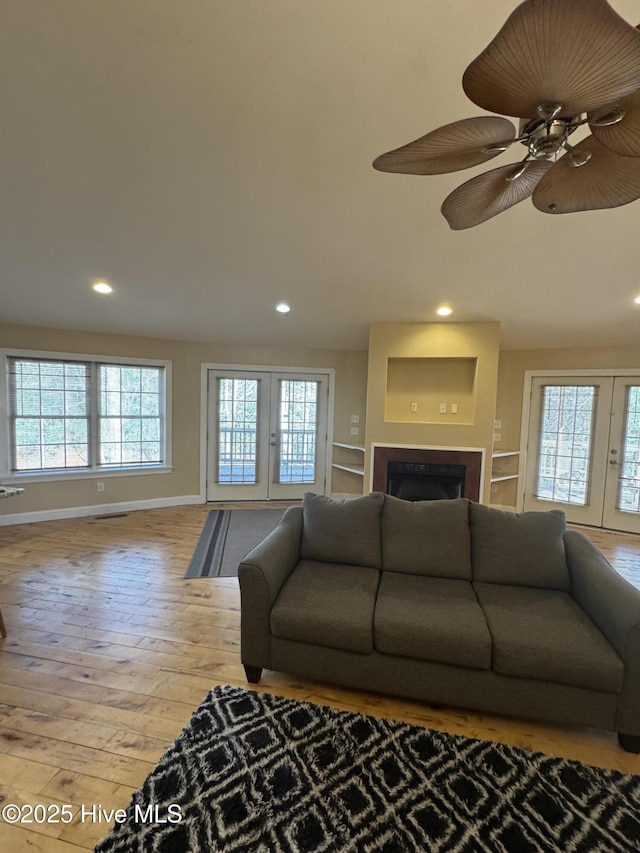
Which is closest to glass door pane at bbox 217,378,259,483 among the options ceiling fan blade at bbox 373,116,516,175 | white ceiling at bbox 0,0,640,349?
white ceiling at bbox 0,0,640,349

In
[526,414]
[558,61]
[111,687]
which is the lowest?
[111,687]

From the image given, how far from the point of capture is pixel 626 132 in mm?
1131

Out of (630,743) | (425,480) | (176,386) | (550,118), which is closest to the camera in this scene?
(550,118)

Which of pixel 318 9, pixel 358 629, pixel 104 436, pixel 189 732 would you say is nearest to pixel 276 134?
pixel 318 9

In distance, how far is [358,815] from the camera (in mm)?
1437

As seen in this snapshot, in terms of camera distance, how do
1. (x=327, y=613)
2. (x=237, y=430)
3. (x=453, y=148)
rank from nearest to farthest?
1. (x=453, y=148)
2. (x=327, y=613)
3. (x=237, y=430)

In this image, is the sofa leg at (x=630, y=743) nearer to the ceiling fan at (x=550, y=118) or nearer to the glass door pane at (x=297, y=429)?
the ceiling fan at (x=550, y=118)

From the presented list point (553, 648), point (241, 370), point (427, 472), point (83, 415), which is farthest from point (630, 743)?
point (83, 415)

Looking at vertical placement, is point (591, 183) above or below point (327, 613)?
above

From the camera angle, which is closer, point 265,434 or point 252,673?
Answer: point 252,673

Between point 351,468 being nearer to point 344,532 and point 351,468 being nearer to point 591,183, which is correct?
point 344,532

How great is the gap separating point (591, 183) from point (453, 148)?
60cm

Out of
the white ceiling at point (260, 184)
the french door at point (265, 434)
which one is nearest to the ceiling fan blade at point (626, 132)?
the white ceiling at point (260, 184)

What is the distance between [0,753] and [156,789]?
0.76 metres
